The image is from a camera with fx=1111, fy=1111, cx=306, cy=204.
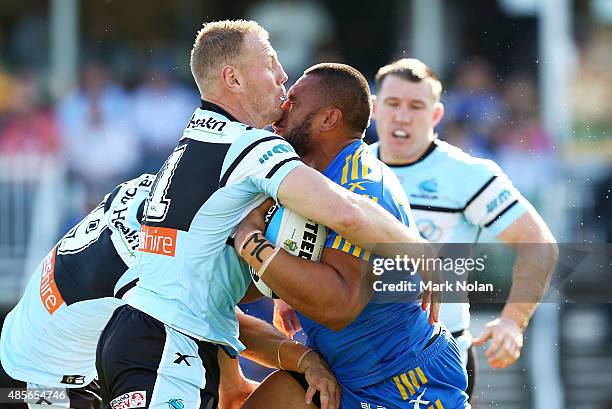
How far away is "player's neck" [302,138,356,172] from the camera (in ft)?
16.7

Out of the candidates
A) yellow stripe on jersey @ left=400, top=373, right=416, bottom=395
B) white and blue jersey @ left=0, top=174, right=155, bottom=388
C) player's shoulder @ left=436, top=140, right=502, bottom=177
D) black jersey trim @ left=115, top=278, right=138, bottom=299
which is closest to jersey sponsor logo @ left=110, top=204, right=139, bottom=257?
white and blue jersey @ left=0, top=174, right=155, bottom=388

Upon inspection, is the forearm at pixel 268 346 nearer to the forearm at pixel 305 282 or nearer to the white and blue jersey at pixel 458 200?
the forearm at pixel 305 282

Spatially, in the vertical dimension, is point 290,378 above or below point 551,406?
above

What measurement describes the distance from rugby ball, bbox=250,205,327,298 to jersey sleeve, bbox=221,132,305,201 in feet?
0.40

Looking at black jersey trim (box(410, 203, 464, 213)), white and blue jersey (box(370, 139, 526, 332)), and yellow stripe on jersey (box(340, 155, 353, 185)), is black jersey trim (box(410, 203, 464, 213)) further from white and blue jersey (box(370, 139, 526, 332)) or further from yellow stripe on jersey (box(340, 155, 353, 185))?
yellow stripe on jersey (box(340, 155, 353, 185))

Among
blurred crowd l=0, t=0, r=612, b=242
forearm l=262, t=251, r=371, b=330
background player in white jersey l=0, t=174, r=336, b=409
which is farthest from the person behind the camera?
blurred crowd l=0, t=0, r=612, b=242

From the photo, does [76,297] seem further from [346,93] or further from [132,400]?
[346,93]

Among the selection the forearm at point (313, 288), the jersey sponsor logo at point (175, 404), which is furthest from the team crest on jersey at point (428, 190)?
the jersey sponsor logo at point (175, 404)

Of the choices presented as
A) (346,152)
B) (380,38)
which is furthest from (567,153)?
(346,152)

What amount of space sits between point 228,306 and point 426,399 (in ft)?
3.21

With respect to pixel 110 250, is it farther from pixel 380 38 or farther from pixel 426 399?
pixel 380 38

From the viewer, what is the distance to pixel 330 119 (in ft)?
16.7

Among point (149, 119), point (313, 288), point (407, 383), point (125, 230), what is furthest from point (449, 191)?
point (149, 119)

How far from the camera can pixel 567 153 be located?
1393 centimetres
